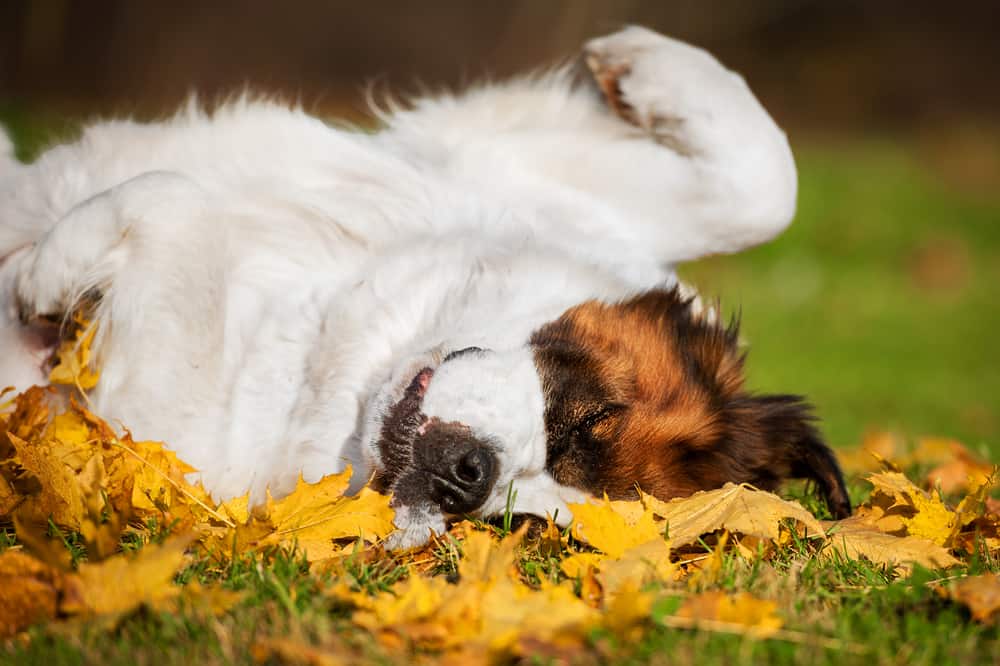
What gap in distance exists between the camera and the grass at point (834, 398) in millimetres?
1721

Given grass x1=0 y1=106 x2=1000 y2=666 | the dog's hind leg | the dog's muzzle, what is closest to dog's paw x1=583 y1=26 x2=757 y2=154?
the dog's hind leg

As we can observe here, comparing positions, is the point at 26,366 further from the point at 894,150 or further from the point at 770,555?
the point at 894,150

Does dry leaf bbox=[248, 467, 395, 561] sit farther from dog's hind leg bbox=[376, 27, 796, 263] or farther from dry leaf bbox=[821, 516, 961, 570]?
dog's hind leg bbox=[376, 27, 796, 263]

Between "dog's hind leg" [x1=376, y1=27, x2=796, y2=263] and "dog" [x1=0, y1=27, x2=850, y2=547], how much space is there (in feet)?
0.04

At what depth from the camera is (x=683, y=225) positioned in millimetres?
3355

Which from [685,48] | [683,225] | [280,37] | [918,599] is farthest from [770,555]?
[280,37]

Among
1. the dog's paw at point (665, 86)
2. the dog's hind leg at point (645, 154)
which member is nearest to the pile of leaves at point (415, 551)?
the dog's hind leg at point (645, 154)

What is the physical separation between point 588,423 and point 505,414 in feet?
0.82

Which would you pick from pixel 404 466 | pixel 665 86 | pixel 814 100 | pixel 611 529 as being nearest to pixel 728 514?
pixel 611 529

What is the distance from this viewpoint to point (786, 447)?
277 cm

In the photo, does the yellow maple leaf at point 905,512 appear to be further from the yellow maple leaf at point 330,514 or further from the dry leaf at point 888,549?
the yellow maple leaf at point 330,514

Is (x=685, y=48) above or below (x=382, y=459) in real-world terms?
above

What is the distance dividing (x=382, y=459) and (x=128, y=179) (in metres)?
1.14

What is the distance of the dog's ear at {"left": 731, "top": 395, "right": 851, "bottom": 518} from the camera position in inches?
106
